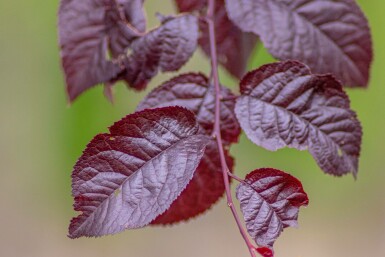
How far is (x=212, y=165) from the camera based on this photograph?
61cm

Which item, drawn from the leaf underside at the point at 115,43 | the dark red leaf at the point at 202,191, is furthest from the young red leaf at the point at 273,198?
the leaf underside at the point at 115,43

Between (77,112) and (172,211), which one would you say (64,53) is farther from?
(77,112)

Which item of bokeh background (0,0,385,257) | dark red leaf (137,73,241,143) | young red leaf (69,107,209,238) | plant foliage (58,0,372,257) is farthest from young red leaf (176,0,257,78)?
bokeh background (0,0,385,257)

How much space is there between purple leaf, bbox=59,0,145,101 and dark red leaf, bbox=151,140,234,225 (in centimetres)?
16

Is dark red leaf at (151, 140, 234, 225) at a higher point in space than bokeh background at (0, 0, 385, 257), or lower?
higher

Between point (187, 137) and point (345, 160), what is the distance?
0.56 ft

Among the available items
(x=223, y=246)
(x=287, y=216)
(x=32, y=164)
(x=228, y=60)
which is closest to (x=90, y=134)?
(x=32, y=164)

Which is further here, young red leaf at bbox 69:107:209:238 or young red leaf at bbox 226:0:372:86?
young red leaf at bbox 226:0:372:86

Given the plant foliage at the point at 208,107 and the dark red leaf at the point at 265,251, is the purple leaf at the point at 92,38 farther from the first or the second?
the dark red leaf at the point at 265,251

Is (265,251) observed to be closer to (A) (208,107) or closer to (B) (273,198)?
(B) (273,198)

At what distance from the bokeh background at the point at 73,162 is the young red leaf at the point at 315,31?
1060 mm

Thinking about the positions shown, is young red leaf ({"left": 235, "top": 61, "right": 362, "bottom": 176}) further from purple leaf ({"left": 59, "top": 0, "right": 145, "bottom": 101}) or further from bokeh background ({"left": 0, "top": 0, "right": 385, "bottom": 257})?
bokeh background ({"left": 0, "top": 0, "right": 385, "bottom": 257})

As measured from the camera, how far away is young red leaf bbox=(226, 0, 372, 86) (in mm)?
628

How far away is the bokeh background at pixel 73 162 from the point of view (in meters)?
1.92
